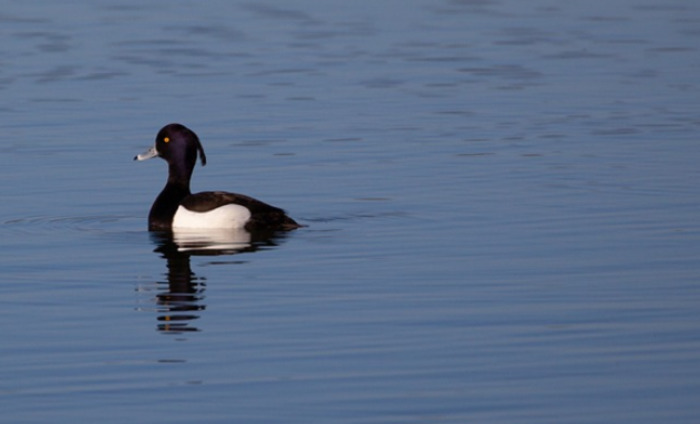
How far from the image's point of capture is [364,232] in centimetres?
1516

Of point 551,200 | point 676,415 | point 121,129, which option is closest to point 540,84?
point 121,129

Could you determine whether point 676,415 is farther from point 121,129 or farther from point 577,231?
point 121,129

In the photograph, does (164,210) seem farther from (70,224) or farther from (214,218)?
(70,224)

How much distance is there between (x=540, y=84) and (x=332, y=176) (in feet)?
26.8

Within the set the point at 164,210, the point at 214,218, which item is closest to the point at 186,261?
the point at 214,218

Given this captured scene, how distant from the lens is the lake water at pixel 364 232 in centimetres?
945

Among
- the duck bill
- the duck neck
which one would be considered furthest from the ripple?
the duck bill

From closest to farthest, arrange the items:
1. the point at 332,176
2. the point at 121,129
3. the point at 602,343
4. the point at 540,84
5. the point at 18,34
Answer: the point at 602,343 < the point at 332,176 < the point at 121,129 < the point at 540,84 < the point at 18,34

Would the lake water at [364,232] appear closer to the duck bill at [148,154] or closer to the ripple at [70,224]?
the ripple at [70,224]

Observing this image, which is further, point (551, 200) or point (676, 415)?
point (551, 200)

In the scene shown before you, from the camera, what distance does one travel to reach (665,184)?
17.2 meters

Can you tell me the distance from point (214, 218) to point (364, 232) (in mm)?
1515

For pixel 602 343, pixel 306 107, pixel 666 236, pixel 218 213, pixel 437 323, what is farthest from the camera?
pixel 306 107

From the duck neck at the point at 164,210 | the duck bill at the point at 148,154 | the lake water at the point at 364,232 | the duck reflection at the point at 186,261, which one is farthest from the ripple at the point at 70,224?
the duck bill at the point at 148,154
